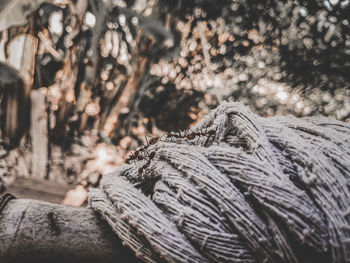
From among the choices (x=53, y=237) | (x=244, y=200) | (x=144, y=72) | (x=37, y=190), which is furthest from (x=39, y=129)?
(x=244, y=200)

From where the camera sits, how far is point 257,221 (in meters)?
0.32

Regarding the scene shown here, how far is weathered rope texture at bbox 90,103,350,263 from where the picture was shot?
1.00 ft

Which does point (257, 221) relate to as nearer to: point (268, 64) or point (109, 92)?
point (109, 92)

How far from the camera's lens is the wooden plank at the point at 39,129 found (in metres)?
1.14

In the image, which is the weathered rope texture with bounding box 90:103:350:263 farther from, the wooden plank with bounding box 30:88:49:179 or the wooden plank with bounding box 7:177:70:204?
the wooden plank with bounding box 30:88:49:179

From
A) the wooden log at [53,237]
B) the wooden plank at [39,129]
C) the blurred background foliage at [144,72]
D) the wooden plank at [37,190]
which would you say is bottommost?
the wooden log at [53,237]

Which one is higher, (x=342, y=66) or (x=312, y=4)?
(x=312, y=4)

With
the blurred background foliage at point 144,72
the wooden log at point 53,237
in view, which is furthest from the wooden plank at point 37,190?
the wooden log at point 53,237

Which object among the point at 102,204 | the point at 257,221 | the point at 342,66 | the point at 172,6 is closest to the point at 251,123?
the point at 257,221

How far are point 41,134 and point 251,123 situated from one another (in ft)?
3.42

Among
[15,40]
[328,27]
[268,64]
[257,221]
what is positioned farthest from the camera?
[268,64]

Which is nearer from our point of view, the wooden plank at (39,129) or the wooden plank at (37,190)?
the wooden plank at (37,190)

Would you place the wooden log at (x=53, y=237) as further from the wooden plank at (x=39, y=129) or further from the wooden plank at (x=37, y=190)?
the wooden plank at (x=39, y=129)

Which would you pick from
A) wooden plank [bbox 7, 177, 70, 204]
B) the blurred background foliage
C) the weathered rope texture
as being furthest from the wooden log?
the blurred background foliage
